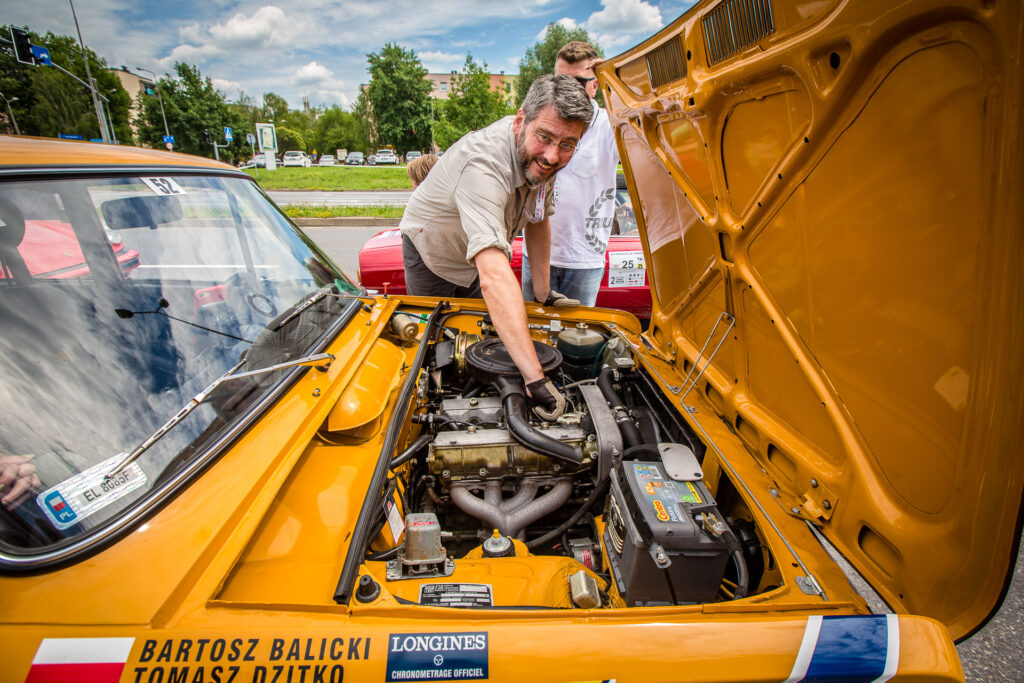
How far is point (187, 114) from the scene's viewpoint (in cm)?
3403

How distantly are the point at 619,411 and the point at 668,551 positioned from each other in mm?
771

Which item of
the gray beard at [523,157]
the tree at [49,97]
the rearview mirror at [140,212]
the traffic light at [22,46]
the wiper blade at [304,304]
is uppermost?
the tree at [49,97]

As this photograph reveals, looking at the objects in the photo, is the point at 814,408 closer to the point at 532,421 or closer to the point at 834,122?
the point at 834,122

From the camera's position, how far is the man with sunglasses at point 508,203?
1.94 metres

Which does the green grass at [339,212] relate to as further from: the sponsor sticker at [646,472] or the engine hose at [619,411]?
the sponsor sticker at [646,472]

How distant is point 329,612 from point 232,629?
0.58 feet

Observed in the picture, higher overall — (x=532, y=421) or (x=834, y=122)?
(x=834, y=122)

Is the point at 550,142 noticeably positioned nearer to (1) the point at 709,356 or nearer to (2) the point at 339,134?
(1) the point at 709,356

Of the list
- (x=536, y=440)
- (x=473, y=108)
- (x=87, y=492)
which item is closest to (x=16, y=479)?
(x=87, y=492)

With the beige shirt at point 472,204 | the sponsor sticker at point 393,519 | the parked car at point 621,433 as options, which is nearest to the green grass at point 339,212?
the beige shirt at point 472,204

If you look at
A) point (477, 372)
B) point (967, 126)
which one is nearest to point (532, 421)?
point (477, 372)

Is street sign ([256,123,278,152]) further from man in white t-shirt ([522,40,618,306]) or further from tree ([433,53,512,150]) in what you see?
man in white t-shirt ([522,40,618,306])

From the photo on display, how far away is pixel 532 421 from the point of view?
6.12ft

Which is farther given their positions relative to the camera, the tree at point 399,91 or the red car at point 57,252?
the tree at point 399,91
